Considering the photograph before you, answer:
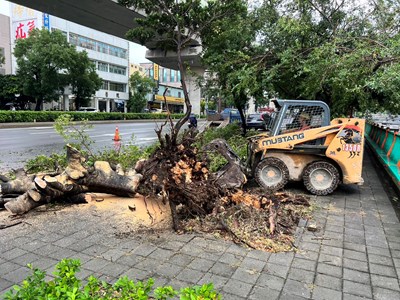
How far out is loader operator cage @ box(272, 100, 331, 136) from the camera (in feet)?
22.8

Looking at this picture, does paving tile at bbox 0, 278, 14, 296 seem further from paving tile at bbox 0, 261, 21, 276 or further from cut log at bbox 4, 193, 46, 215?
cut log at bbox 4, 193, 46, 215

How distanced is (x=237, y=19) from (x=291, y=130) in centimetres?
522

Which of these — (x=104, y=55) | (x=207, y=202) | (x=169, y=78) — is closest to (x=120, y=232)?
(x=207, y=202)

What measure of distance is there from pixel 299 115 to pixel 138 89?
200ft

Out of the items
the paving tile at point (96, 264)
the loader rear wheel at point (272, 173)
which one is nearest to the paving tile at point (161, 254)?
the paving tile at point (96, 264)

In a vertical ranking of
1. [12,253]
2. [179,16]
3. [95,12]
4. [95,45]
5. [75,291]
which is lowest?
[12,253]

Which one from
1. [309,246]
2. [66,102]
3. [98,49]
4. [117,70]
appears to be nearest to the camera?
[309,246]

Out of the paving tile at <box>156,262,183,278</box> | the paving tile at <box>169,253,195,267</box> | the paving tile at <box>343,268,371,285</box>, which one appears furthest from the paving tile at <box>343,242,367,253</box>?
the paving tile at <box>156,262,183,278</box>

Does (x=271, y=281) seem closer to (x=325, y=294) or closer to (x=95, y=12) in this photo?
(x=325, y=294)

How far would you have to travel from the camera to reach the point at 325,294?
3.08 metres

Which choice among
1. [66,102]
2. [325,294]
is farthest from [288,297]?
[66,102]

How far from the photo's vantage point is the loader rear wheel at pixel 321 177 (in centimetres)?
667

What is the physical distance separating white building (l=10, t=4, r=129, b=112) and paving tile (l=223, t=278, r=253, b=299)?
174ft

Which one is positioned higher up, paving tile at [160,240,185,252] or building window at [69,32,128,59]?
building window at [69,32,128,59]
